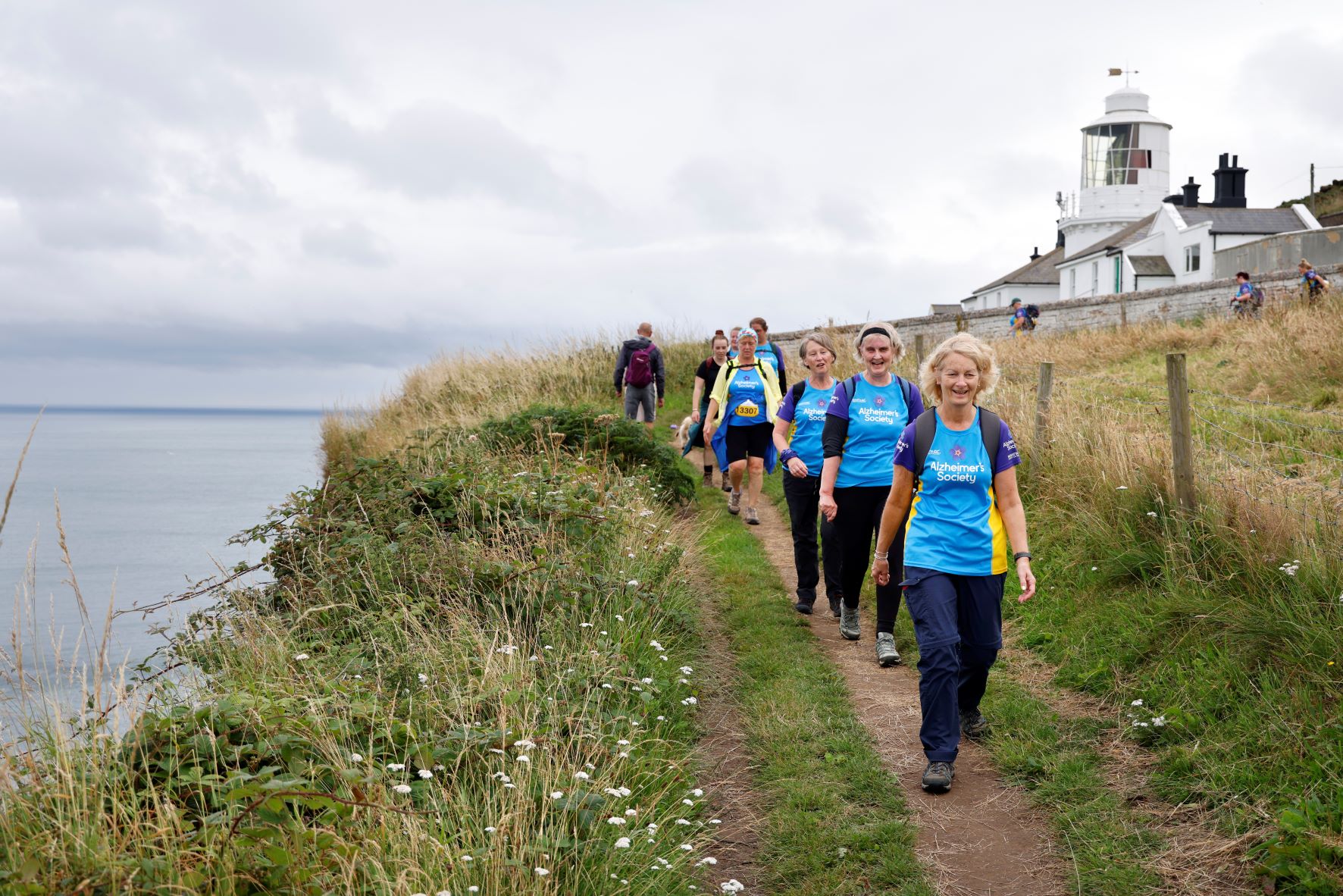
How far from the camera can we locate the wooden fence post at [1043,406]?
9539mm

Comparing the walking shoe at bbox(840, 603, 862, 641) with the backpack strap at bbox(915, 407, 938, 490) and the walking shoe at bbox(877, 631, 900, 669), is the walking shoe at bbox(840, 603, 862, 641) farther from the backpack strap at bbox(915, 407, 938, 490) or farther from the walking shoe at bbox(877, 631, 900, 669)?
the backpack strap at bbox(915, 407, 938, 490)

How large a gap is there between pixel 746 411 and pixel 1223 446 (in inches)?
171

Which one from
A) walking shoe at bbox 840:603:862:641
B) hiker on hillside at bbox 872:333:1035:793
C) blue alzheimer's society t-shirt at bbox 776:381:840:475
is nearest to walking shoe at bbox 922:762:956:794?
hiker on hillside at bbox 872:333:1035:793

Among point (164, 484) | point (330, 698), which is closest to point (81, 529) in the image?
point (164, 484)

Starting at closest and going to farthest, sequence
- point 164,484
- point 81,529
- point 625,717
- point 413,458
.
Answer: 1. point 625,717
2. point 413,458
3. point 81,529
4. point 164,484

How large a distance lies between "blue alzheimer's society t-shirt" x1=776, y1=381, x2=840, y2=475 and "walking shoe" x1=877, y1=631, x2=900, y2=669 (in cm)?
155

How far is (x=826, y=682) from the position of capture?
646 centimetres

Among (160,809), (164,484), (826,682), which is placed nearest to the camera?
(160,809)

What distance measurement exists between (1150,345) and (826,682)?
15390 millimetres

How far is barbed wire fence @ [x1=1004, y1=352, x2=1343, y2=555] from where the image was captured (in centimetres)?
608

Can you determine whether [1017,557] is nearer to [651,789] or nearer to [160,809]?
[651,789]

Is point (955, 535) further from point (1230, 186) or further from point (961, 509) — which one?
point (1230, 186)

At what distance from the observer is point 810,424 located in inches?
319

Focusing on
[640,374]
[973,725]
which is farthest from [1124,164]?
[973,725]
